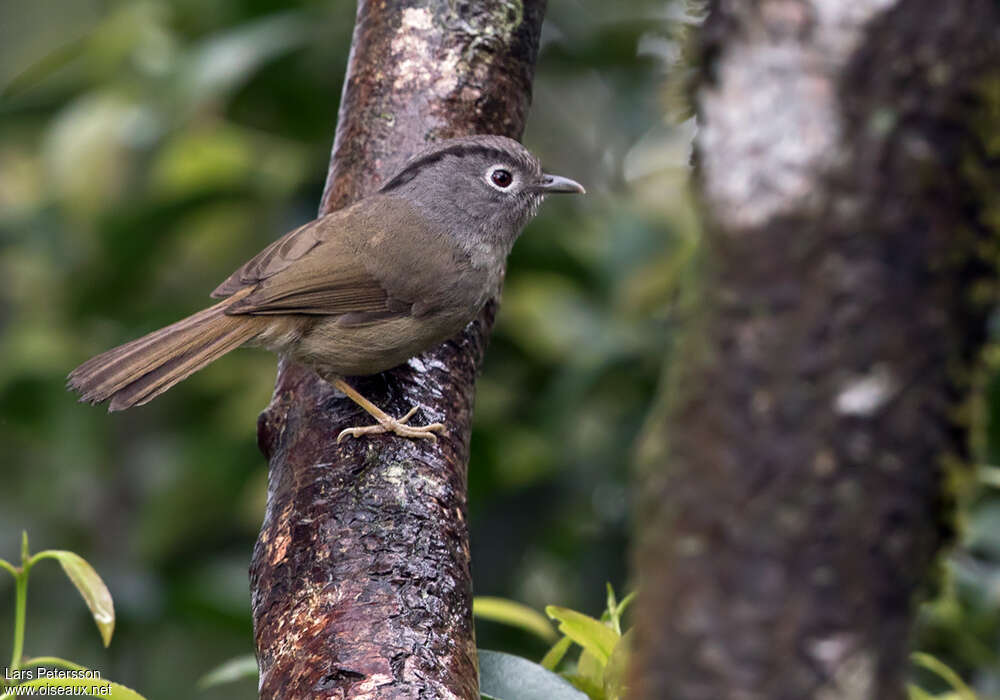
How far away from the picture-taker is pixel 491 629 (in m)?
4.80

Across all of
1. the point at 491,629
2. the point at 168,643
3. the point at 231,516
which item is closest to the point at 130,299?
the point at 231,516

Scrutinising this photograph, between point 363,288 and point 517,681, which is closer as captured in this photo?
point 517,681

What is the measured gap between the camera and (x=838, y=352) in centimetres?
106

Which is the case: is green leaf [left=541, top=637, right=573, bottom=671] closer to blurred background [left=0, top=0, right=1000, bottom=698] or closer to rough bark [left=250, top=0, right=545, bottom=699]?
rough bark [left=250, top=0, right=545, bottom=699]

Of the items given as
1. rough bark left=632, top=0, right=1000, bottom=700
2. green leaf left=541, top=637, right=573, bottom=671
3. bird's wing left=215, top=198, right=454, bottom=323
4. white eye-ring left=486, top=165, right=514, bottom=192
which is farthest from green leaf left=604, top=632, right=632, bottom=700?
white eye-ring left=486, top=165, right=514, bottom=192

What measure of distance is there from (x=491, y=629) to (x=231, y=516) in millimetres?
1669

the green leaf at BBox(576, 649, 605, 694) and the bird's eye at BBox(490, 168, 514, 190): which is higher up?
the bird's eye at BBox(490, 168, 514, 190)

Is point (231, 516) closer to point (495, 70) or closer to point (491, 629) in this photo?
point (491, 629)

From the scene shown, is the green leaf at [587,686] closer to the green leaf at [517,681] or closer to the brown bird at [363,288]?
the green leaf at [517,681]

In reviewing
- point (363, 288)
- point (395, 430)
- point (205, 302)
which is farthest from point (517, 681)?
point (205, 302)

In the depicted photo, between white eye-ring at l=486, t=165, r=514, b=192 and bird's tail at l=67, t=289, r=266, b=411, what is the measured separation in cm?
105

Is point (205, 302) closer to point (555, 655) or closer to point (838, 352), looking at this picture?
point (555, 655)

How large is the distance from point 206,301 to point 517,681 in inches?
157

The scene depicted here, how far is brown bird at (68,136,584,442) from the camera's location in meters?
3.65
